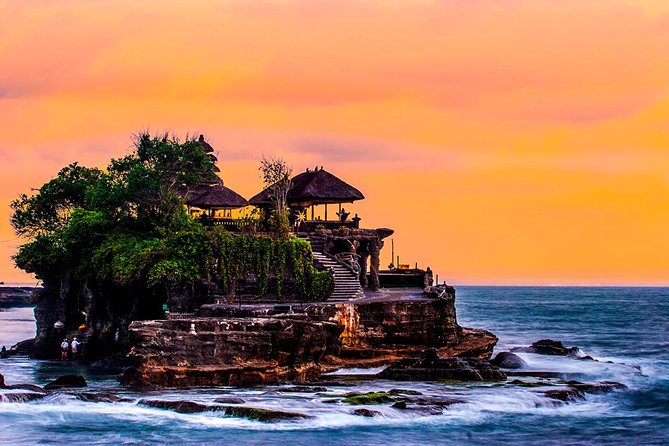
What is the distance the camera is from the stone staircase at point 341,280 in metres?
51.3

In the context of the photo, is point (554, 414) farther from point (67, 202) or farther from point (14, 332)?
point (14, 332)

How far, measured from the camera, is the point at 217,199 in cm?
6216

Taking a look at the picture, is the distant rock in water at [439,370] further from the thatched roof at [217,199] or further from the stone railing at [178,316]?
the thatched roof at [217,199]

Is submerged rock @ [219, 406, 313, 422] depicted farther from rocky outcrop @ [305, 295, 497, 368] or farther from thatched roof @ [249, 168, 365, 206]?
thatched roof @ [249, 168, 365, 206]

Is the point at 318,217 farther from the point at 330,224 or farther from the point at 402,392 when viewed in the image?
the point at 402,392

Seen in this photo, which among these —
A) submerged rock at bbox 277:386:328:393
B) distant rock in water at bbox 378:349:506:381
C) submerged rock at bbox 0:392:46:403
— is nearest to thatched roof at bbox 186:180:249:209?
distant rock in water at bbox 378:349:506:381

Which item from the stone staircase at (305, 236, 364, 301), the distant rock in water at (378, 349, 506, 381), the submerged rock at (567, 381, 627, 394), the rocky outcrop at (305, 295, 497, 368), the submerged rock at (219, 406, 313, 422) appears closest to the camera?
the submerged rock at (219, 406, 313, 422)

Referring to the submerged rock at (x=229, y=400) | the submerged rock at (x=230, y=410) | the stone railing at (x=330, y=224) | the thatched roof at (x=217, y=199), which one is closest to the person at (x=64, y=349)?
the thatched roof at (x=217, y=199)

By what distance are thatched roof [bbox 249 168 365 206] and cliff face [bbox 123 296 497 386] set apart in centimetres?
1082

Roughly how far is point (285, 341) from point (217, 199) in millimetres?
21523

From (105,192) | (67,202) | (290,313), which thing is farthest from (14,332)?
(290,313)

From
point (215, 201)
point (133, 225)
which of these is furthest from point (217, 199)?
point (133, 225)

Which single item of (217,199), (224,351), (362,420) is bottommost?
(362,420)

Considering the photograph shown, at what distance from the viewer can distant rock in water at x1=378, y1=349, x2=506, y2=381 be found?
43.2m
